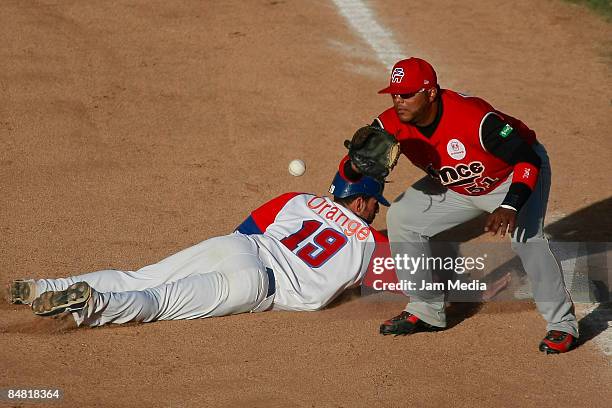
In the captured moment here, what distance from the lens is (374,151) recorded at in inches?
245

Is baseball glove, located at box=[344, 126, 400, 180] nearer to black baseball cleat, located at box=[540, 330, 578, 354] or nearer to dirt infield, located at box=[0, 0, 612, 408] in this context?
dirt infield, located at box=[0, 0, 612, 408]

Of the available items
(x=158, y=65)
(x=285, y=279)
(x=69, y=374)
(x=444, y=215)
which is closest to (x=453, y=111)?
(x=444, y=215)

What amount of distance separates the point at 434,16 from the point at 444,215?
20.5 feet

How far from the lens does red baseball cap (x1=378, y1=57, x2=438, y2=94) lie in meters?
6.01

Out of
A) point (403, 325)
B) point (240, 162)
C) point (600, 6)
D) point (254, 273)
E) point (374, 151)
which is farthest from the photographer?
point (600, 6)

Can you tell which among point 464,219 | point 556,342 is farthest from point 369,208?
point 556,342

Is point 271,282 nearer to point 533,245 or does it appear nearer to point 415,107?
point 415,107

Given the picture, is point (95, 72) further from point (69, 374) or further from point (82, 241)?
point (69, 374)

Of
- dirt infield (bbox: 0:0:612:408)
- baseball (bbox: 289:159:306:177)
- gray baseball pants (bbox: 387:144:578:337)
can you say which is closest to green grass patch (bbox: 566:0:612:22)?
dirt infield (bbox: 0:0:612:408)

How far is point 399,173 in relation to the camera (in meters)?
9.07

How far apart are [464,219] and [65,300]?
2669mm

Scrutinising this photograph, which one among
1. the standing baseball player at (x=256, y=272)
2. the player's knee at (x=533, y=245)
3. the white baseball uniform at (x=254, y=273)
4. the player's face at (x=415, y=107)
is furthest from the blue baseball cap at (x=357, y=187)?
the player's knee at (x=533, y=245)

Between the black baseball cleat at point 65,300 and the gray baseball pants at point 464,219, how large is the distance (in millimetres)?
2063

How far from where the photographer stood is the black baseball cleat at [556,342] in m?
6.23
